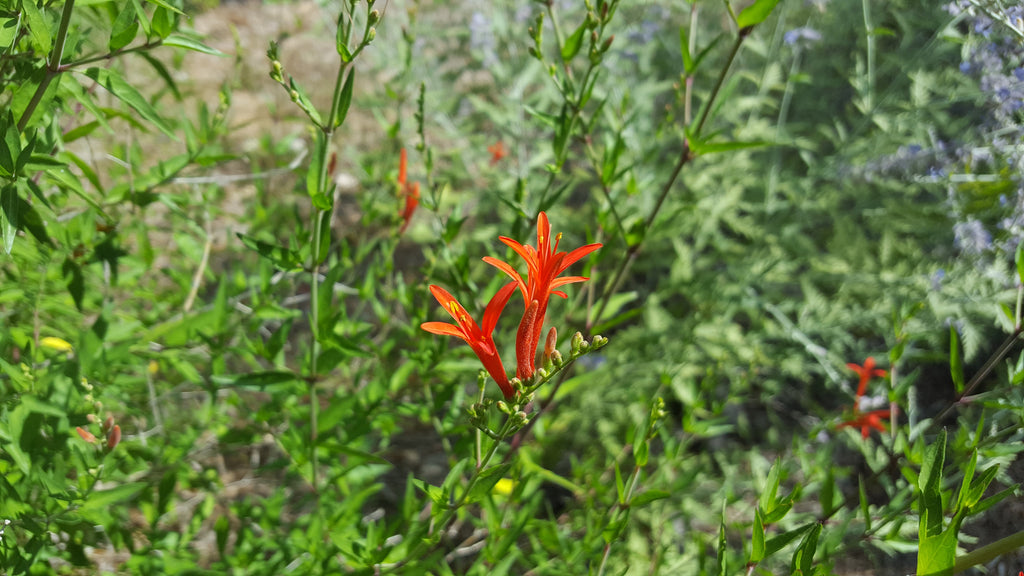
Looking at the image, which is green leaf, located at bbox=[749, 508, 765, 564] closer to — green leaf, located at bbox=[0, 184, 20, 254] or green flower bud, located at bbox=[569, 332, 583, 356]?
green flower bud, located at bbox=[569, 332, 583, 356]

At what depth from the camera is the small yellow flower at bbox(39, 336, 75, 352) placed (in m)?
1.90

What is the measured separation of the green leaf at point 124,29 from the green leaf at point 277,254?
381 mm

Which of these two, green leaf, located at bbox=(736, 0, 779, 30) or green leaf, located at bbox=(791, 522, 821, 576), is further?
green leaf, located at bbox=(736, 0, 779, 30)

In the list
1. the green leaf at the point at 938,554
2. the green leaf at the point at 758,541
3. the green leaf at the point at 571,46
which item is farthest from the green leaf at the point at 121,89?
the green leaf at the point at 938,554

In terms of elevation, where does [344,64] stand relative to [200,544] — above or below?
above

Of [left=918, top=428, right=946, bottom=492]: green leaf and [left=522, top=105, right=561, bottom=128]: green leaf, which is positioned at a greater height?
[left=522, top=105, right=561, bottom=128]: green leaf

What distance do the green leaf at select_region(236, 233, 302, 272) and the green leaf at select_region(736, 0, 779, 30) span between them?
3.24 ft

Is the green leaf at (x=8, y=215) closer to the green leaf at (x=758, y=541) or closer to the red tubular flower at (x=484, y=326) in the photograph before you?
the red tubular flower at (x=484, y=326)

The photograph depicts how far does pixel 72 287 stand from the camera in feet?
5.00

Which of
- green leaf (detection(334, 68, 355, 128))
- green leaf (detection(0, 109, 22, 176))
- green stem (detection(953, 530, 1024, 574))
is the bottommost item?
green stem (detection(953, 530, 1024, 574))

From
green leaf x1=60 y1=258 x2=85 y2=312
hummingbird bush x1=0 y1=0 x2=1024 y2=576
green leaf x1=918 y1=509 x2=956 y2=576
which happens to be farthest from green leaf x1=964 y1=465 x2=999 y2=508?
green leaf x1=60 y1=258 x2=85 y2=312

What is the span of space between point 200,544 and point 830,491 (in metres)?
2.33

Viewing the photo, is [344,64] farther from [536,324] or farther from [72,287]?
[72,287]

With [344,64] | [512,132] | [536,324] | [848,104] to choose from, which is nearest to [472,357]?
[536,324]
